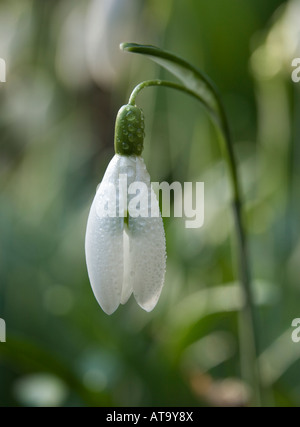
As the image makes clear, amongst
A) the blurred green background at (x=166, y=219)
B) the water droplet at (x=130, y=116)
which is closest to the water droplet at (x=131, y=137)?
the water droplet at (x=130, y=116)

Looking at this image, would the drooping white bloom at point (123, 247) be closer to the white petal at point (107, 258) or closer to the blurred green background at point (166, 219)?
the white petal at point (107, 258)

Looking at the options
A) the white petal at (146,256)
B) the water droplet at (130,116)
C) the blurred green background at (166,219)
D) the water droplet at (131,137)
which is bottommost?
the white petal at (146,256)

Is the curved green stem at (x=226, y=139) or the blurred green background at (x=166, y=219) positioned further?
the blurred green background at (x=166, y=219)

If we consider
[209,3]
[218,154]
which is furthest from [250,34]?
[218,154]

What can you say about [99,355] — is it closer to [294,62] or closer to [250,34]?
[294,62]

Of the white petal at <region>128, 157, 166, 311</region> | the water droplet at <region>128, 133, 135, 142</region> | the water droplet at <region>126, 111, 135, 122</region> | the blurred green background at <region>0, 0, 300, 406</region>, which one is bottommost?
the white petal at <region>128, 157, 166, 311</region>

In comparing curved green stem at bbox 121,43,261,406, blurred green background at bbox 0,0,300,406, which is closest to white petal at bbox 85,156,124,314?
curved green stem at bbox 121,43,261,406

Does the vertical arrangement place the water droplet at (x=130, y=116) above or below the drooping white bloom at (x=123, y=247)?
above

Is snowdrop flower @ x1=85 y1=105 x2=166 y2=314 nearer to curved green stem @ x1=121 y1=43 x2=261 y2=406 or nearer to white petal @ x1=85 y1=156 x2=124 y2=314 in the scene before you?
white petal @ x1=85 y1=156 x2=124 y2=314
